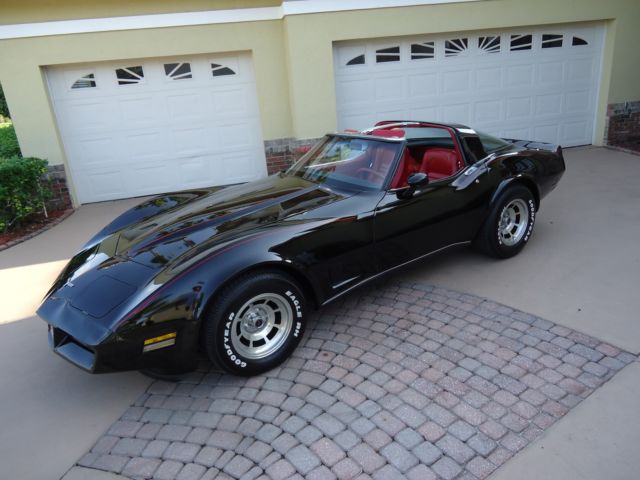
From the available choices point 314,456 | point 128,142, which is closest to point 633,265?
point 314,456

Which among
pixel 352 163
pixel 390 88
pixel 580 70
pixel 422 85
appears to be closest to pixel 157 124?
pixel 390 88

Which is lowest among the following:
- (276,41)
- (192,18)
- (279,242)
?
(279,242)

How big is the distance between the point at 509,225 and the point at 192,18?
20.1ft

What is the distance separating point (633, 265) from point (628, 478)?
8.77 feet

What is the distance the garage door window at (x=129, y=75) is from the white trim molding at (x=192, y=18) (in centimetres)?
64

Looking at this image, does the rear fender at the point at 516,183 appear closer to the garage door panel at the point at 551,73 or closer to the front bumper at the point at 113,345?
the front bumper at the point at 113,345

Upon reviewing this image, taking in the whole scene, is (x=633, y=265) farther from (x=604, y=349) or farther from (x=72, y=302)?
(x=72, y=302)

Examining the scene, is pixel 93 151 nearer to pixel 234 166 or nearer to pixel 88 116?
pixel 88 116

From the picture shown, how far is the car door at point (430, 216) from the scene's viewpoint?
12.3 feet

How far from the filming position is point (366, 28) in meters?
8.11

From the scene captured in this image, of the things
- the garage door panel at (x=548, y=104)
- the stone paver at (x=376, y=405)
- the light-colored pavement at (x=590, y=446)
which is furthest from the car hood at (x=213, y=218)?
the garage door panel at (x=548, y=104)

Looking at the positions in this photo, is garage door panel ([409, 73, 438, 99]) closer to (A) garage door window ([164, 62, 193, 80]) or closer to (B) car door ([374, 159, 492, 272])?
(A) garage door window ([164, 62, 193, 80])

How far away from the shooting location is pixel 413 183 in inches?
147

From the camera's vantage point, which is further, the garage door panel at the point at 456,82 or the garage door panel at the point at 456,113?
the garage door panel at the point at 456,113
